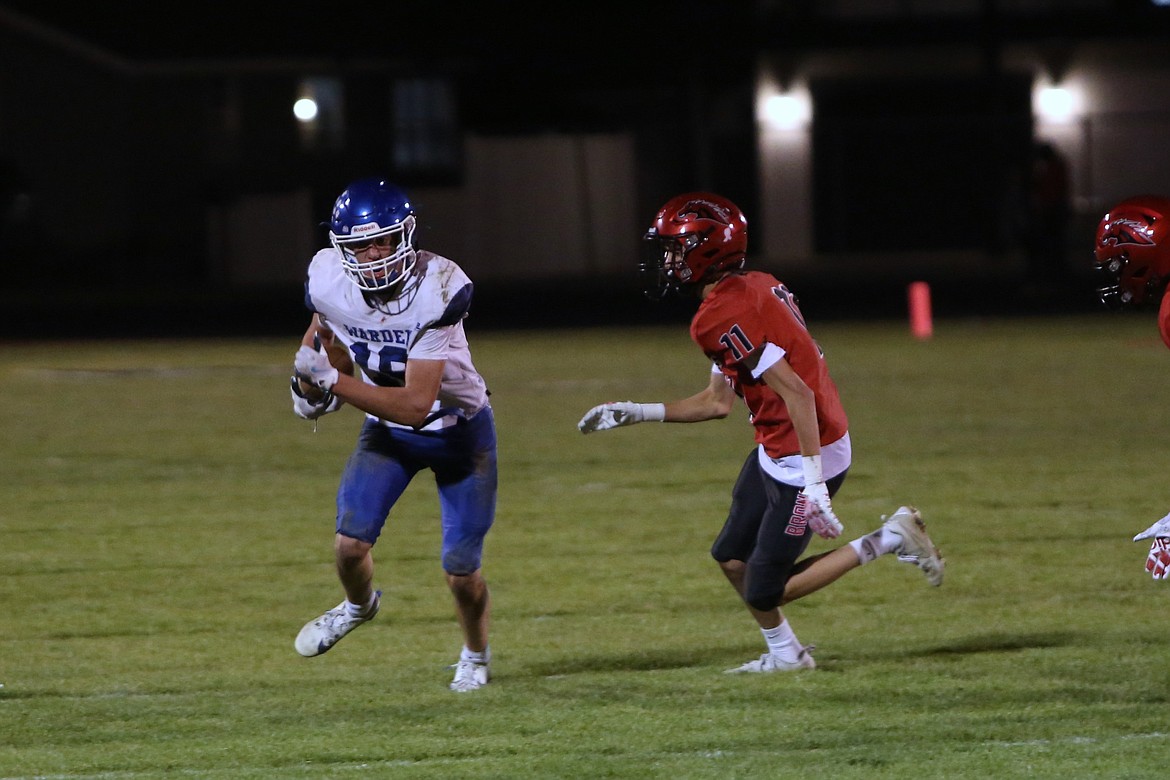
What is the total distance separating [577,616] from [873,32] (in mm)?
28794

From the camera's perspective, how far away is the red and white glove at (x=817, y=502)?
561cm

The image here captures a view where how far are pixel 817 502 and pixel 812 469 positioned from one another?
4.5 inches

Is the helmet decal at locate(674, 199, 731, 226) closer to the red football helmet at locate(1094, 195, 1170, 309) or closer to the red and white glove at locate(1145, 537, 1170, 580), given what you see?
the red football helmet at locate(1094, 195, 1170, 309)

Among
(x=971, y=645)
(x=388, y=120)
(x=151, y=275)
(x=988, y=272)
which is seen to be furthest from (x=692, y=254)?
(x=388, y=120)

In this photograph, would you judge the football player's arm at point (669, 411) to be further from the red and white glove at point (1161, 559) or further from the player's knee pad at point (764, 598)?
the red and white glove at point (1161, 559)

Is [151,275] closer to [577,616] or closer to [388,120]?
[388,120]

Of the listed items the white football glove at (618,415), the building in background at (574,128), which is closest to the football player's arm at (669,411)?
the white football glove at (618,415)

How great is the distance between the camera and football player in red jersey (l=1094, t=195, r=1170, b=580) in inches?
218

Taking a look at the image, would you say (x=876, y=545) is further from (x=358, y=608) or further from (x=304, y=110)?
(x=304, y=110)

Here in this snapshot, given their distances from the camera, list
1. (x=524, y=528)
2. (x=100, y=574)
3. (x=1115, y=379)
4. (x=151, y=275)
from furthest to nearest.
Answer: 1. (x=151, y=275)
2. (x=1115, y=379)
3. (x=524, y=528)
4. (x=100, y=574)

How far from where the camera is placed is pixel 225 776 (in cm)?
498

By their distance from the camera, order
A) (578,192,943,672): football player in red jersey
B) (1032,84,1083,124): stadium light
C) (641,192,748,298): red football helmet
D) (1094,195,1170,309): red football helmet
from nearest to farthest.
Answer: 1. (1094,195,1170,309): red football helmet
2. (578,192,943,672): football player in red jersey
3. (641,192,748,298): red football helmet
4. (1032,84,1083,124): stadium light

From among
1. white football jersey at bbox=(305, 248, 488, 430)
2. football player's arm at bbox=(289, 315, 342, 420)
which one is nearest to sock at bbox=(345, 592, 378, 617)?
white football jersey at bbox=(305, 248, 488, 430)

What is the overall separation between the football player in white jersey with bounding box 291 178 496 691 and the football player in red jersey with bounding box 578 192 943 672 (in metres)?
0.48
